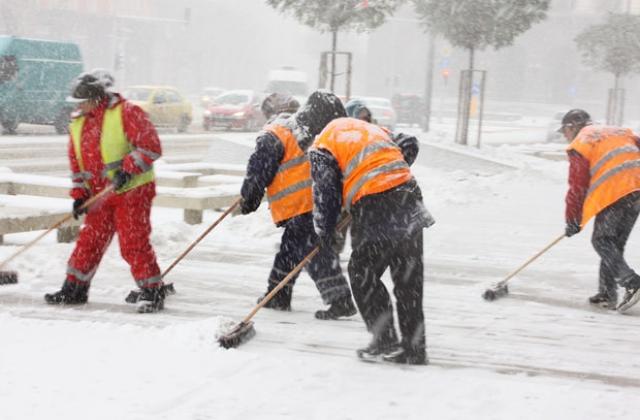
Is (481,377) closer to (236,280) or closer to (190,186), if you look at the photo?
(236,280)

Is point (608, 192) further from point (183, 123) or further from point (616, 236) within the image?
point (183, 123)

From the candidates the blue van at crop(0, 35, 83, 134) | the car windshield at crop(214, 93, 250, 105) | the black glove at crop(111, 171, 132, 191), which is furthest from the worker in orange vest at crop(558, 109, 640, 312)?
the car windshield at crop(214, 93, 250, 105)

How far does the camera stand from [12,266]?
27.5 ft

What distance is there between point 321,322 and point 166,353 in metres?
1.45

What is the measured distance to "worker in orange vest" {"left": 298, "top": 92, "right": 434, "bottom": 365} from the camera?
18.9ft

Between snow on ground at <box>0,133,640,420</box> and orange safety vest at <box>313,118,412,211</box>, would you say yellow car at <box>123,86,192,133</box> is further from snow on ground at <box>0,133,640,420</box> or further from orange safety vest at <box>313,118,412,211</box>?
orange safety vest at <box>313,118,412,211</box>

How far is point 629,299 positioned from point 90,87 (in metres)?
3.96

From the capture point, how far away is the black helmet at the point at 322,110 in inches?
256

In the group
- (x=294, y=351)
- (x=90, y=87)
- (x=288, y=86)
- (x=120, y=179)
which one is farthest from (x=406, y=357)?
(x=288, y=86)

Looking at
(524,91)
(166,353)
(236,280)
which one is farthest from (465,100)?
(524,91)

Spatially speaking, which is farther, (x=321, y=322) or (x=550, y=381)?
(x=321, y=322)

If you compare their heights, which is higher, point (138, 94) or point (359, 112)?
point (359, 112)

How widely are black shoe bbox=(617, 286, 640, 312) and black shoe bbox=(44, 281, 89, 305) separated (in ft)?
12.2

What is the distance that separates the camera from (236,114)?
32.2 metres
